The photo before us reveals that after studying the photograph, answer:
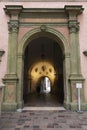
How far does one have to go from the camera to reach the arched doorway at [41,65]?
14000mm

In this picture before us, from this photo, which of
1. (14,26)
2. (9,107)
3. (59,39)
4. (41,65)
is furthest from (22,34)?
(41,65)

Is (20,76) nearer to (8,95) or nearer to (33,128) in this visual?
(8,95)

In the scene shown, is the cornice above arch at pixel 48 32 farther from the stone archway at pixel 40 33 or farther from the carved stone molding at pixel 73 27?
the carved stone molding at pixel 73 27

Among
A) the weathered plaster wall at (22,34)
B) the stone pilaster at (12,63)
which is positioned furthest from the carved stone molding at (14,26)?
the weathered plaster wall at (22,34)

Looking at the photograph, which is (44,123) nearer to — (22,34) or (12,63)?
(12,63)

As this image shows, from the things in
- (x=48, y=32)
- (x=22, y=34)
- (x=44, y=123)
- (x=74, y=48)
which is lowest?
(x=44, y=123)

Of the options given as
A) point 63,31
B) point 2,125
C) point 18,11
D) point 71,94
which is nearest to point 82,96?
point 71,94

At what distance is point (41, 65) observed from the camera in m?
18.6

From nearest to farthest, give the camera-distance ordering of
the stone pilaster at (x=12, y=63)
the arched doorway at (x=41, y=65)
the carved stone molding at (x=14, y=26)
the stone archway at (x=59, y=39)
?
1. the stone pilaster at (x=12, y=63)
2. the stone archway at (x=59, y=39)
3. the carved stone molding at (x=14, y=26)
4. the arched doorway at (x=41, y=65)

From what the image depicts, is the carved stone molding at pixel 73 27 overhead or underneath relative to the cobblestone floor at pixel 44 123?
overhead

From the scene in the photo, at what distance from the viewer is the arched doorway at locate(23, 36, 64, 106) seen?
14000 mm

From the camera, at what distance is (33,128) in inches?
188

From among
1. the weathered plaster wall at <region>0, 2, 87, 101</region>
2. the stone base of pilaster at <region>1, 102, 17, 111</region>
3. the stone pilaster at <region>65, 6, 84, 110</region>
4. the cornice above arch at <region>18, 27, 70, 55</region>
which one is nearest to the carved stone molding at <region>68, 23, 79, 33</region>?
the stone pilaster at <region>65, 6, 84, 110</region>

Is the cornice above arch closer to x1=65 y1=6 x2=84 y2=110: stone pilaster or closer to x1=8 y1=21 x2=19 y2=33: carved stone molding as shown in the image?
x1=65 y1=6 x2=84 y2=110: stone pilaster
